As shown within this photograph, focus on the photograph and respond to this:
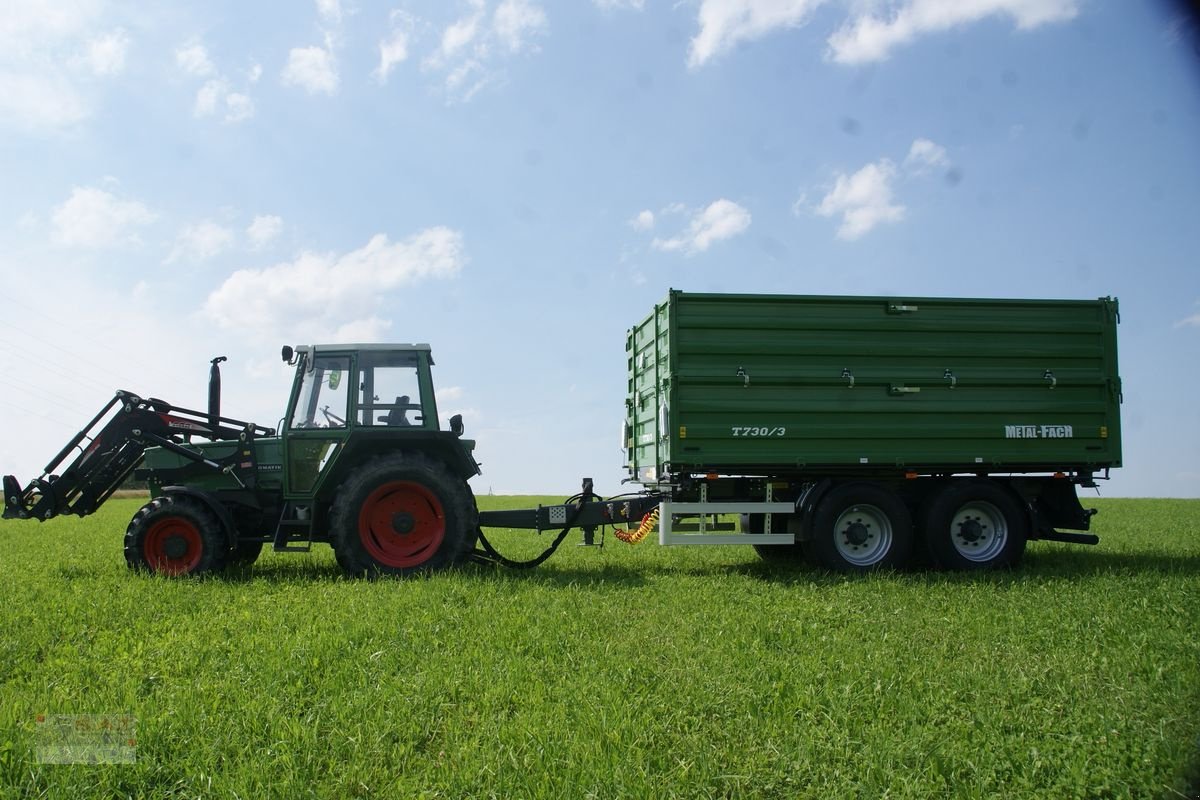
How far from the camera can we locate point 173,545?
9.12 meters

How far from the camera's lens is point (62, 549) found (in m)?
12.8

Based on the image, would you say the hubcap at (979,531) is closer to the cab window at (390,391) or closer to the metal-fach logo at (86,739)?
the cab window at (390,391)

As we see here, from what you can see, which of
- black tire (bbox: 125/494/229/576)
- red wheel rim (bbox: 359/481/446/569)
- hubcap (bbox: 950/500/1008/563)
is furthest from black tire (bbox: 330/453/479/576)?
hubcap (bbox: 950/500/1008/563)

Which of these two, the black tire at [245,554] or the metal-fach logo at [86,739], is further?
the black tire at [245,554]

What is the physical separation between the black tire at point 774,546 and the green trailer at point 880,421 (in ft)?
0.11

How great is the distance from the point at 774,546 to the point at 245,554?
6.63 metres

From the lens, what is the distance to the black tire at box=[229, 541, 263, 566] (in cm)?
1023

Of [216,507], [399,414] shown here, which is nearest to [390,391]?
[399,414]

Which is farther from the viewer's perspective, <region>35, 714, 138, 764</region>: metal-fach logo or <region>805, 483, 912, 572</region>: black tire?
<region>805, 483, 912, 572</region>: black tire

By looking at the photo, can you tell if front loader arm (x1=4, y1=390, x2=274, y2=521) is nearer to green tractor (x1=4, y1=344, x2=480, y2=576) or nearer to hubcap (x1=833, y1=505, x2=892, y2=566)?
green tractor (x1=4, y1=344, x2=480, y2=576)

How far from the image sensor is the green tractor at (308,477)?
9.13 m

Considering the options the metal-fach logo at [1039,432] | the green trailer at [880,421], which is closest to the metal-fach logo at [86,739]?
the green trailer at [880,421]

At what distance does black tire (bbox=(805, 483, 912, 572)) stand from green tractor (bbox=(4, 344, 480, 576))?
13.0ft

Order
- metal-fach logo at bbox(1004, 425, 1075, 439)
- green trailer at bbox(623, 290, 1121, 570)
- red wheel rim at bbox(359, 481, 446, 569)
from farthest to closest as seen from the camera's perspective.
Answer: metal-fach logo at bbox(1004, 425, 1075, 439)
green trailer at bbox(623, 290, 1121, 570)
red wheel rim at bbox(359, 481, 446, 569)
